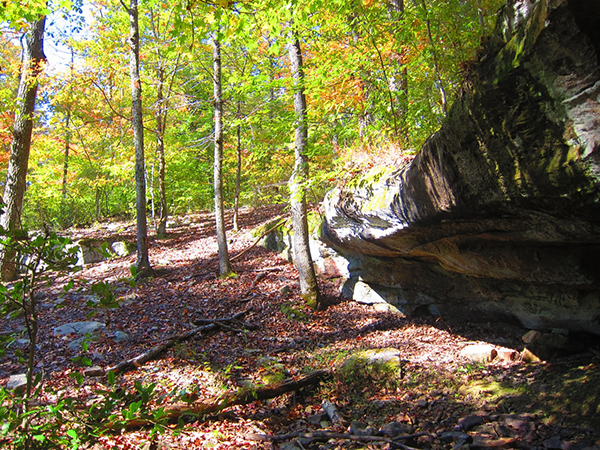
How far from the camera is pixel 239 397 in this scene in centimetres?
473

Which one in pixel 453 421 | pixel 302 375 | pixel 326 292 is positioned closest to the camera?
pixel 453 421

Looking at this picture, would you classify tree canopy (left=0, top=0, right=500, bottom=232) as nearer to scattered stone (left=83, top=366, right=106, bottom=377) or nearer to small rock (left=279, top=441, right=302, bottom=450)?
scattered stone (left=83, top=366, right=106, bottom=377)

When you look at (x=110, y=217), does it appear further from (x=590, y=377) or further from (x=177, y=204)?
(x=590, y=377)

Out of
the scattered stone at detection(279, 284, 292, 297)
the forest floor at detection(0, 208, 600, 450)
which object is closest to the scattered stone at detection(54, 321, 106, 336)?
the forest floor at detection(0, 208, 600, 450)

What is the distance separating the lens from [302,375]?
548cm

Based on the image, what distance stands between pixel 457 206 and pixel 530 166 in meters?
1.06

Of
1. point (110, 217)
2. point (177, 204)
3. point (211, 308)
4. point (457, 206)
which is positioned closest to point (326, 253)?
point (211, 308)

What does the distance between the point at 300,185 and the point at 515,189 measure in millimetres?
4683

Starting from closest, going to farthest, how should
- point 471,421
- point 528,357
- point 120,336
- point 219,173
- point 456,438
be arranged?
point 456,438, point 471,421, point 528,357, point 120,336, point 219,173

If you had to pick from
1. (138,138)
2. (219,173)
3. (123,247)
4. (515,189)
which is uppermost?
(138,138)

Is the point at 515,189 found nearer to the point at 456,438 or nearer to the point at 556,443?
the point at 556,443

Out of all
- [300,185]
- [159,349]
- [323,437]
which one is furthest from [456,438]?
[300,185]

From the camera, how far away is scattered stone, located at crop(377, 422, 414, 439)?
4.16 metres

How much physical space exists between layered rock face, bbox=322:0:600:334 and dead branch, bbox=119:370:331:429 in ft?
8.46
